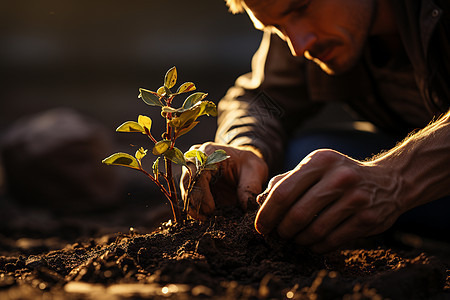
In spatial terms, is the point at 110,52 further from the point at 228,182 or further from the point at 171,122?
the point at 171,122

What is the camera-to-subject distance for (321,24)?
6.47ft

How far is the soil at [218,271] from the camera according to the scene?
987mm

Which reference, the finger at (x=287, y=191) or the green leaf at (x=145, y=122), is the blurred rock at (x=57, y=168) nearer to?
the green leaf at (x=145, y=122)

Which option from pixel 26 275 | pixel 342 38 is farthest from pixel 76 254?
pixel 342 38

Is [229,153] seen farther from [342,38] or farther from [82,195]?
[82,195]

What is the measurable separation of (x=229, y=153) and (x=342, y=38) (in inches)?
31.2

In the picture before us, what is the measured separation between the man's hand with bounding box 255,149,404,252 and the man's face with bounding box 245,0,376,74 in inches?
31.1

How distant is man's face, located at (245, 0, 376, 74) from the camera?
1.88 meters

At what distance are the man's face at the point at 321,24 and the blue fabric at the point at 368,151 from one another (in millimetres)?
648

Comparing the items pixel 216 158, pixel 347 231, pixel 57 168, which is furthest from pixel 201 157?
pixel 57 168

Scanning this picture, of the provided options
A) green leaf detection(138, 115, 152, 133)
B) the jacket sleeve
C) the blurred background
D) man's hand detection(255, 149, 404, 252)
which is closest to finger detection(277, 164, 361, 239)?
man's hand detection(255, 149, 404, 252)

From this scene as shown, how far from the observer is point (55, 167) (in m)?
3.88

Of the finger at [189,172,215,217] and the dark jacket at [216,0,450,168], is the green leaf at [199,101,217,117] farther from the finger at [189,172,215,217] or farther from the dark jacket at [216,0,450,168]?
the dark jacket at [216,0,450,168]

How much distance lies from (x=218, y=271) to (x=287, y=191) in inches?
11.7
